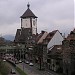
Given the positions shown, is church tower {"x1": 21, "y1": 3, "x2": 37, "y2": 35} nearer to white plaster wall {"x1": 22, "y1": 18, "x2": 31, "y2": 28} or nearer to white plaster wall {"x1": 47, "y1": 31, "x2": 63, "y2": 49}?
white plaster wall {"x1": 22, "y1": 18, "x2": 31, "y2": 28}

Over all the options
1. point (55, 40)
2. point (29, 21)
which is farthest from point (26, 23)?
point (55, 40)

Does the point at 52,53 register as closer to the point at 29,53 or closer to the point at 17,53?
the point at 29,53

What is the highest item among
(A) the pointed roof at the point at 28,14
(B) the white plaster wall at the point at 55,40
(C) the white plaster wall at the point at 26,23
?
(A) the pointed roof at the point at 28,14

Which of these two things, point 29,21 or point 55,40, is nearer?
point 55,40

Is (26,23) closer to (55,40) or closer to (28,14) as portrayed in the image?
(28,14)

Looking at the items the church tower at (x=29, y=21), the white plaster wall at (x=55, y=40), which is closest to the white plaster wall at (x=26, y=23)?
the church tower at (x=29, y=21)

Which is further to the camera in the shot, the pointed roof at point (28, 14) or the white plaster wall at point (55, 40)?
the pointed roof at point (28, 14)

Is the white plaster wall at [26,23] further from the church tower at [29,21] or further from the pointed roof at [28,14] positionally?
the pointed roof at [28,14]

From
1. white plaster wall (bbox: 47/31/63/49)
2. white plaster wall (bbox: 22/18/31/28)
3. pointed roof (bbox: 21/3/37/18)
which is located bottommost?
white plaster wall (bbox: 47/31/63/49)

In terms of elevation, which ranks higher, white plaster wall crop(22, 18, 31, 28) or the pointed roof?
the pointed roof

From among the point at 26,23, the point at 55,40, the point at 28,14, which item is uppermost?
the point at 28,14

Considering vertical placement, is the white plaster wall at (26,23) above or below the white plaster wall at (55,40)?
above

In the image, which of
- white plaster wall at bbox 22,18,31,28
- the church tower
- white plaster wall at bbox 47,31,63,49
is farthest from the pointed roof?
white plaster wall at bbox 47,31,63,49

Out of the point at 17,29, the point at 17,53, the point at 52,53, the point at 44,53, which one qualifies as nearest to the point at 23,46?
the point at 17,53
